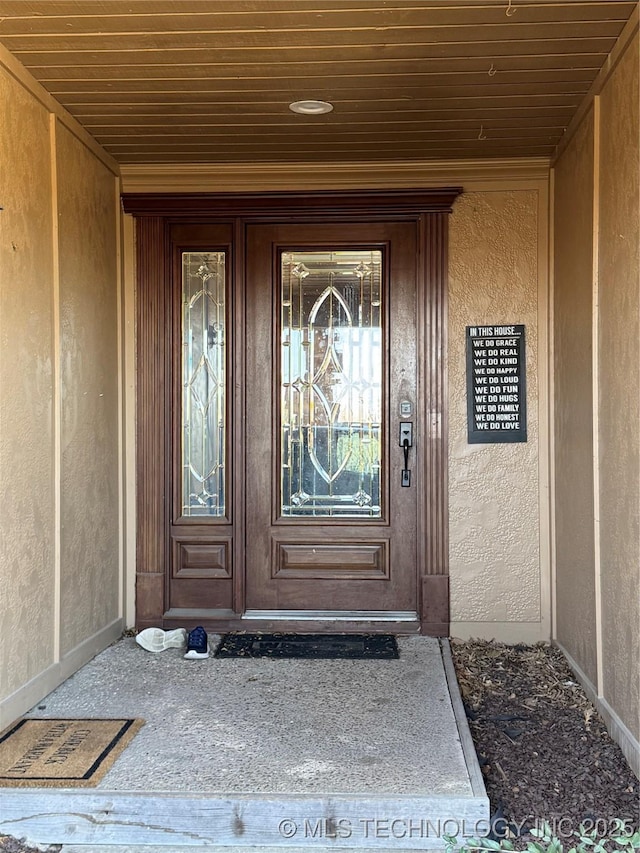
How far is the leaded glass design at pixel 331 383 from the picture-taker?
4.27 m

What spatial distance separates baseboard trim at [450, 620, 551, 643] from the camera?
414 cm

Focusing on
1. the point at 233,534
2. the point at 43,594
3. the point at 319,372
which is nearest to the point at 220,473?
the point at 233,534

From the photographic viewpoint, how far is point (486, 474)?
4168mm

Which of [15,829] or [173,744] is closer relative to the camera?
[15,829]

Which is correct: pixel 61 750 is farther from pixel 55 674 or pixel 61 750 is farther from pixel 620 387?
pixel 620 387

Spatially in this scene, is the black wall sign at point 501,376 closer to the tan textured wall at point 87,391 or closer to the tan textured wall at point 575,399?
the tan textured wall at point 575,399

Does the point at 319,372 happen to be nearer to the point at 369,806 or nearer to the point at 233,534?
the point at 233,534

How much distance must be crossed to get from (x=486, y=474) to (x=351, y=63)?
2.21 metres

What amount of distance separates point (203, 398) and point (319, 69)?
1.91 meters

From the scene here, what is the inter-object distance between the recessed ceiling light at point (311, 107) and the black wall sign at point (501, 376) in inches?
55.4

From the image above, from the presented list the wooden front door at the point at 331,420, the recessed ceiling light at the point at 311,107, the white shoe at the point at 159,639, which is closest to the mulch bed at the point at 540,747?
the wooden front door at the point at 331,420

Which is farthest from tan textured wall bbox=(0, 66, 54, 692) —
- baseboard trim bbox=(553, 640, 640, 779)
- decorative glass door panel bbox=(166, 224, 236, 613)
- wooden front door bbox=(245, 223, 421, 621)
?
baseboard trim bbox=(553, 640, 640, 779)

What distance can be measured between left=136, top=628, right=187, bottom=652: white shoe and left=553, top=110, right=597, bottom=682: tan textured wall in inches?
77.9

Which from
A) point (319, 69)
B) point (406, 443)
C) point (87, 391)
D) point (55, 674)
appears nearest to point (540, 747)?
point (406, 443)
